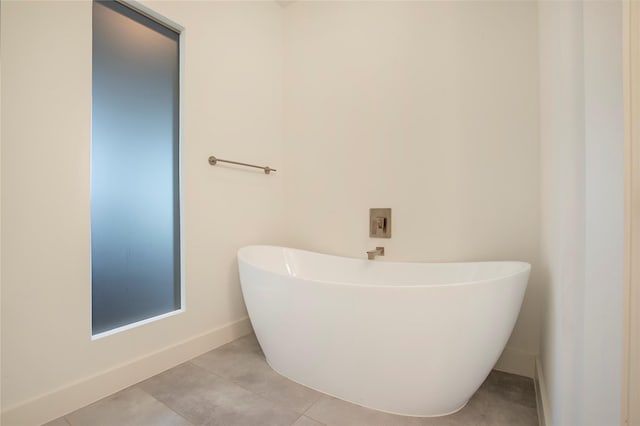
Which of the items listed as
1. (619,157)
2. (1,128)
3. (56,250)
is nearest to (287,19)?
(1,128)

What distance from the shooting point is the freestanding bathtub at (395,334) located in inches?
39.6

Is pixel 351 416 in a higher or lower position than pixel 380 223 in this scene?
lower

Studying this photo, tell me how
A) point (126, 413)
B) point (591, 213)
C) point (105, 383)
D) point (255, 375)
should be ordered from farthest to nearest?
point (255, 375)
point (105, 383)
point (126, 413)
point (591, 213)

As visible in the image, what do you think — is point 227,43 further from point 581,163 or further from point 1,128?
point 581,163

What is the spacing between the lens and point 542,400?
1.11m

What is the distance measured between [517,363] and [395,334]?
3.05ft

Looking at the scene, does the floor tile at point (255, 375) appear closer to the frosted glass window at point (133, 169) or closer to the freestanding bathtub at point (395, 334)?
the freestanding bathtub at point (395, 334)

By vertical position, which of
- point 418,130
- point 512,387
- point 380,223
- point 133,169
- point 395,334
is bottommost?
point 512,387

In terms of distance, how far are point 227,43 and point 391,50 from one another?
1.08 m

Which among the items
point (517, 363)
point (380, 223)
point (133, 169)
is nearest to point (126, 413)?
point (133, 169)

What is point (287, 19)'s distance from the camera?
2.30 metres

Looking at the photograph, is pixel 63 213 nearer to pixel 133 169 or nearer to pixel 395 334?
pixel 133 169

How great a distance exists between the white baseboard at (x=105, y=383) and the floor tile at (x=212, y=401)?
64 mm

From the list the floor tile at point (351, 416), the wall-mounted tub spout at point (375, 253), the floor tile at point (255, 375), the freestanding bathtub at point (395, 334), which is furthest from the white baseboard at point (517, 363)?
the floor tile at point (255, 375)
